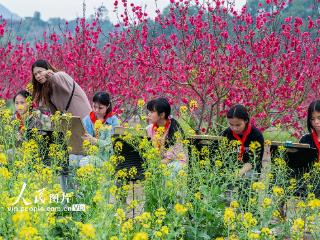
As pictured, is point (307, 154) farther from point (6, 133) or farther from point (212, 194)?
point (6, 133)

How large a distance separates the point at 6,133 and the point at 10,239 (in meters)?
2.21

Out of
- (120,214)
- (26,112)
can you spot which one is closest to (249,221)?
(120,214)

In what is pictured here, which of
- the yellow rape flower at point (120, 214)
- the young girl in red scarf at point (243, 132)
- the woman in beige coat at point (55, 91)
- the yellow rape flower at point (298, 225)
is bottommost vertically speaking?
the yellow rape flower at point (298, 225)

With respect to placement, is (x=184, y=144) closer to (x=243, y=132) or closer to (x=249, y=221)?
(x=243, y=132)

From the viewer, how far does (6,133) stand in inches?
207

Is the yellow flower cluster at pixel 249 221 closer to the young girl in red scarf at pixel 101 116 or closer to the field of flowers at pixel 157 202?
the field of flowers at pixel 157 202

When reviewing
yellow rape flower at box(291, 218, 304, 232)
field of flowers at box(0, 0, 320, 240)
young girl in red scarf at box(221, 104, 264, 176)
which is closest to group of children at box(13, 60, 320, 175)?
young girl in red scarf at box(221, 104, 264, 176)

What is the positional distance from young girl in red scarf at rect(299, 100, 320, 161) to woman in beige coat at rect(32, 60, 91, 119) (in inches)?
90.2

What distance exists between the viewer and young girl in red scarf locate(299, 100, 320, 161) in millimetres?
4836

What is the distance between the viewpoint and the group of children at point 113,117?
4859mm

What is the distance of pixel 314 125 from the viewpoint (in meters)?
4.92

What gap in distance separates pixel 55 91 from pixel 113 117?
73 cm

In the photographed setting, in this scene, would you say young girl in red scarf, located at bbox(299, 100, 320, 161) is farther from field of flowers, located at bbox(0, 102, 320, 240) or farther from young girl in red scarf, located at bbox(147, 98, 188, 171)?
young girl in red scarf, located at bbox(147, 98, 188, 171)

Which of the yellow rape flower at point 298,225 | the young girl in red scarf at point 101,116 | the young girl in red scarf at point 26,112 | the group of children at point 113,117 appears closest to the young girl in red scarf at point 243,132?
the group of children at point 113,117
